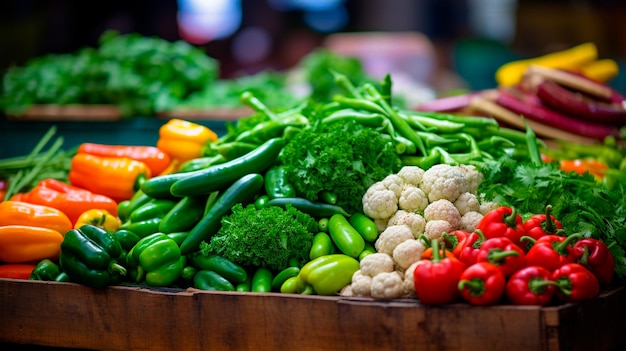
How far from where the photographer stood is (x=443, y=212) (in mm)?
3268

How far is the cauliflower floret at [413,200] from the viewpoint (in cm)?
334

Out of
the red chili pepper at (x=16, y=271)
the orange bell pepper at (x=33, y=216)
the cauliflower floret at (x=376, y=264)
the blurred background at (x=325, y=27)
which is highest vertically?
the cauliflower floret at (x=376, y=264)

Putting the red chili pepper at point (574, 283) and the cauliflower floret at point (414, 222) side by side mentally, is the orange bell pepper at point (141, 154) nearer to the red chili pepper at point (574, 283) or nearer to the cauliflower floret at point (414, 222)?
the cauliflower floret at point (414, 222)

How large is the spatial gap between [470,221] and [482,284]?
0.64m

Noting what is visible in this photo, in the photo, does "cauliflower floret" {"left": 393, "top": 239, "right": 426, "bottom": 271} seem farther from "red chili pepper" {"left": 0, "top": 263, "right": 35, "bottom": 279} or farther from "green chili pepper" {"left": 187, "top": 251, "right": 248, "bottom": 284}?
"red chili pepper" {"left": 0, "top": 263, "right": 35, "bottom": 279}

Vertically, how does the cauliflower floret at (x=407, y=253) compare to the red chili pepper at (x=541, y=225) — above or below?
below

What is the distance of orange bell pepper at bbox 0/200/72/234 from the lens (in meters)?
3.77

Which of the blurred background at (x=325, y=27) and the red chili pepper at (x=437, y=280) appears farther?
the blurred background at (x=325, y=27)

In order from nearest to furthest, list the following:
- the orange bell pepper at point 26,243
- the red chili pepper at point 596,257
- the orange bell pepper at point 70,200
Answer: the red chili pepper at point 596,257
the orange bell pepper at point 26,243
the orange bell pepper at point 70,200

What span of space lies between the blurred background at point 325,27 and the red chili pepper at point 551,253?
18.9ft

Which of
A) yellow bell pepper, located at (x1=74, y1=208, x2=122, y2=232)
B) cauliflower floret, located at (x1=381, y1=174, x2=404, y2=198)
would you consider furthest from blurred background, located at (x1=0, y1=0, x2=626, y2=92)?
cauliflower floret, located at (x1=381, y1=174, x2=404, y2=198)

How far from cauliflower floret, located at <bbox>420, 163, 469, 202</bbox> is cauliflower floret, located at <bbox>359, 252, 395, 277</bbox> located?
470 mm

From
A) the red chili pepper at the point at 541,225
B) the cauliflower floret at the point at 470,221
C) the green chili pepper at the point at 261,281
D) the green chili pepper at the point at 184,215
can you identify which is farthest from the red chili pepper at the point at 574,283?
the green chili pepper at the point at 184,215

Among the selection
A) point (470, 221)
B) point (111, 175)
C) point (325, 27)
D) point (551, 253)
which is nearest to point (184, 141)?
point (111, 175)
